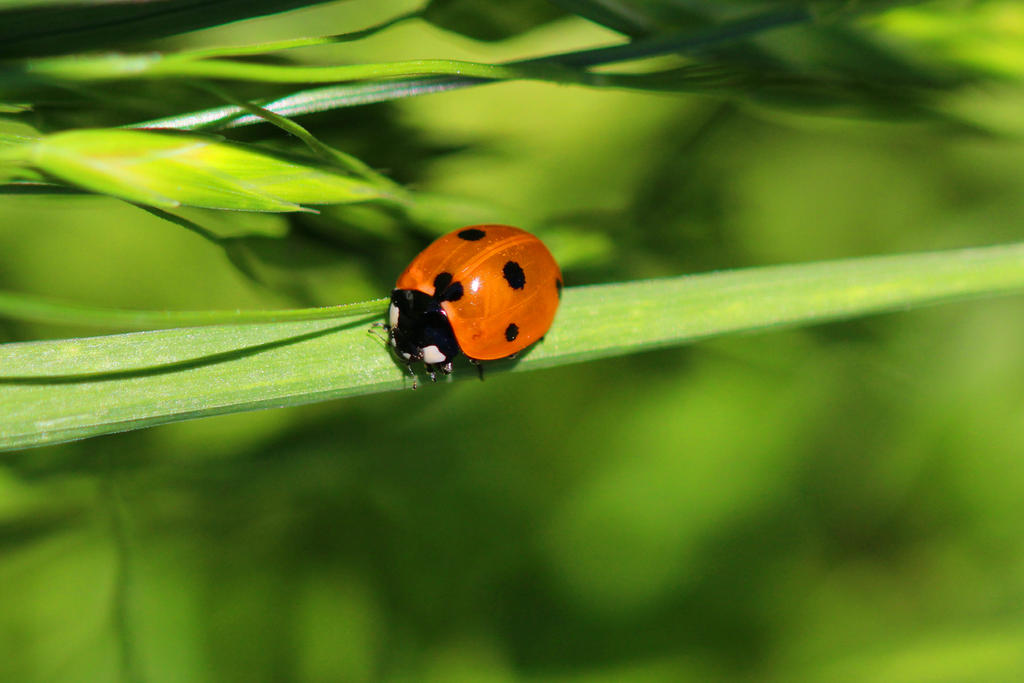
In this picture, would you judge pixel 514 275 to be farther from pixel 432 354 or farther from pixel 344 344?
pixel 344 344

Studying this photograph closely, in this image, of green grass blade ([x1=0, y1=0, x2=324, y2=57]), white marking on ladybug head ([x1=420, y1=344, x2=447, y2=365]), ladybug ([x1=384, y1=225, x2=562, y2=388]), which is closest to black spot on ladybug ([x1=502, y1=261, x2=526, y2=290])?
ladybug ([x1=384, y1=225, x2=562, y2=388])

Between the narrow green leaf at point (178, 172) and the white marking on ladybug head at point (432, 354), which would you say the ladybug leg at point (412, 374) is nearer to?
the white marking on ladybug head at point (432, 354)

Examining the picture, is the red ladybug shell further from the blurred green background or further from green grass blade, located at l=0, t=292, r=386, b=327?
green grass blade, located at l=0, t=292, r=386, b=327

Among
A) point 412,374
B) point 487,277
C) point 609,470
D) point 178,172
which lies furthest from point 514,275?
point 609,470

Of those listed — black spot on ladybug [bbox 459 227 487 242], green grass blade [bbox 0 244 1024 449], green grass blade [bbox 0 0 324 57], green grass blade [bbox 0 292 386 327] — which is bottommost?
green grass blade [bbox 0 292 386 327]

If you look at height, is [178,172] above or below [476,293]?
below

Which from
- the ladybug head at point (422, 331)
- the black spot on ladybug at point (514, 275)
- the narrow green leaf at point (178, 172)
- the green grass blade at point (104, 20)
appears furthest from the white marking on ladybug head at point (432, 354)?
the green grass blade at point (104, 20)

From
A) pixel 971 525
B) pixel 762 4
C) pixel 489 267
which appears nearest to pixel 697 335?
pixel 489 267

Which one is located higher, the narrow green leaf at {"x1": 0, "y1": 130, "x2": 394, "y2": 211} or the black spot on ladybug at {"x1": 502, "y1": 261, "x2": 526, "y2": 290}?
the black spot on ladybug at {"x1": 502, "y1": 261, "x2": 526, "y2": 290}
